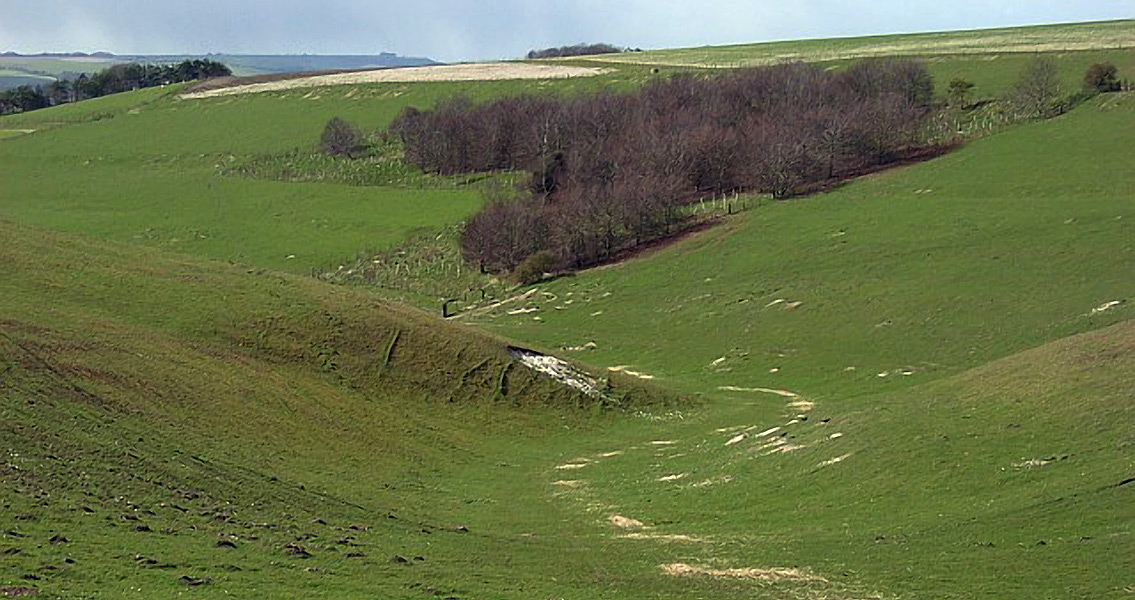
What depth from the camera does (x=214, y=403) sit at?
141 feet

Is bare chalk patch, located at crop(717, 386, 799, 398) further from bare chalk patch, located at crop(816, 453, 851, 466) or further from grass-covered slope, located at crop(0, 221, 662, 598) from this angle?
bare chalk patch, located at crop(816, 453, 851, 466)

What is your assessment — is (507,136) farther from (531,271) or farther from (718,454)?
(718,454)

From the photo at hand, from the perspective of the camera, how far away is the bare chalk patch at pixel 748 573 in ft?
90.8

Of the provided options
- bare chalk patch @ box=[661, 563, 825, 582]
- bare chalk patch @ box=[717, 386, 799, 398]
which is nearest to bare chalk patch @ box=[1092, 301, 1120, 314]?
bare chalk patch @ box=[717, 386, 799, 398]

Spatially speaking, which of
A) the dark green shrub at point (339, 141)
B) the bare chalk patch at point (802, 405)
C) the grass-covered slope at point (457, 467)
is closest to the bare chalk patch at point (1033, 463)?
the grass-covered slope at point (457, 467)

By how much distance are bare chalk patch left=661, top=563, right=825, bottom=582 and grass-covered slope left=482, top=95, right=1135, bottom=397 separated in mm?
33246

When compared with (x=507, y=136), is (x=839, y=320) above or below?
below

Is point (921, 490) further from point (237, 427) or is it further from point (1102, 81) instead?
point (1102, 81)

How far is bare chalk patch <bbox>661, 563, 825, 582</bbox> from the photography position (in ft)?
90.8

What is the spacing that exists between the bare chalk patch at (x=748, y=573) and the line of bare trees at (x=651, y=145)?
74342 millimetres

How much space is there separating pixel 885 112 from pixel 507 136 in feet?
159

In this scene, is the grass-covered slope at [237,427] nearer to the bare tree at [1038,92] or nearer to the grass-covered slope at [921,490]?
the grass-covered slope at [921,490]

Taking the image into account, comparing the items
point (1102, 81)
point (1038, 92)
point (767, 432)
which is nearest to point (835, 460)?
point (767, 432)

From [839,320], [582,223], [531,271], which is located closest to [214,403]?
[839,320]
